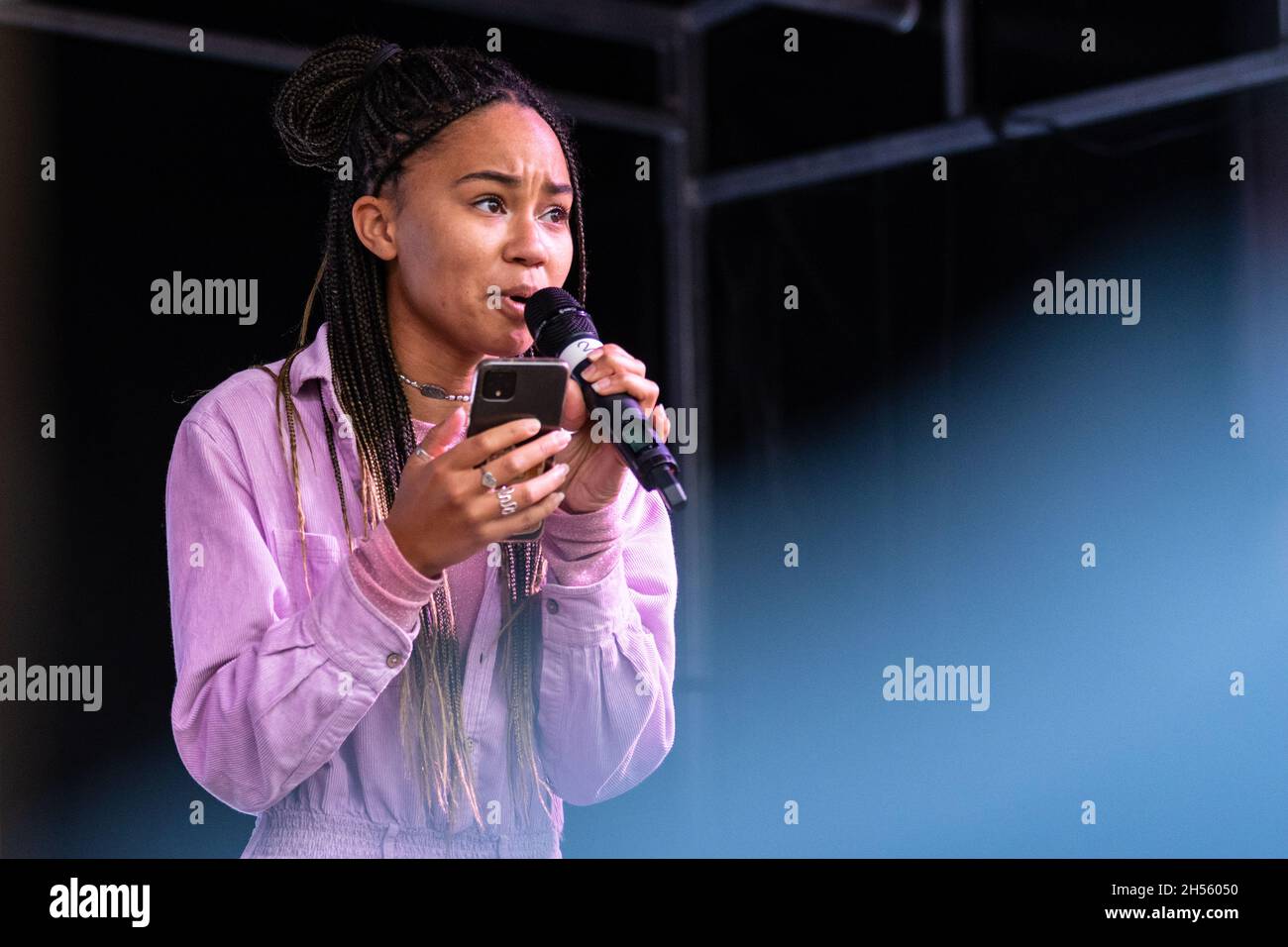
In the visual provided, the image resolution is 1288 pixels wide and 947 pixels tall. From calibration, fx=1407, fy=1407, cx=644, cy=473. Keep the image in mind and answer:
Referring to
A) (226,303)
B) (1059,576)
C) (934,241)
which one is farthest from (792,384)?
(226,303)

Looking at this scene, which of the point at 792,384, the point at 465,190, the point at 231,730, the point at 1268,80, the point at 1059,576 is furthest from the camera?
the point at 792,384

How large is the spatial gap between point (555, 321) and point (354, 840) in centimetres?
58

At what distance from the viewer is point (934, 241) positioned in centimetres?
240

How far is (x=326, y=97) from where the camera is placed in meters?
1.57

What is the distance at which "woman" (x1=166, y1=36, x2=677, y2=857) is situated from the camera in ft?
4.47

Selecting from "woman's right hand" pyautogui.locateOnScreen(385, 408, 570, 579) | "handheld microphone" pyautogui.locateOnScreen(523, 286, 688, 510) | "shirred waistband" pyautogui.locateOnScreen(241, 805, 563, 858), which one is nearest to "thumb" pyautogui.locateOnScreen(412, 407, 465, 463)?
"woman's right hand" pyautogui.locateOnScreen(385, 408, 570, 579)

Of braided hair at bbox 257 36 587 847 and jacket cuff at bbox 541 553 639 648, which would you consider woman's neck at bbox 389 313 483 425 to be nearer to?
braided hair at bbox 257 36 587 847

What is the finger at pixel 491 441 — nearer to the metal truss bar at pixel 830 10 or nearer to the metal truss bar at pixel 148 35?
the metal truss bar at pixel 148 35

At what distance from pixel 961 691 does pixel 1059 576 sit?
0.25m

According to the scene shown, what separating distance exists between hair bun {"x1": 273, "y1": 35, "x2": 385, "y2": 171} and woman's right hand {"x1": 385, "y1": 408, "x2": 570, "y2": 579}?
1.51 ft

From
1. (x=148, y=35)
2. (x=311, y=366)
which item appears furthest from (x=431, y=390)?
(x=148, y=35)

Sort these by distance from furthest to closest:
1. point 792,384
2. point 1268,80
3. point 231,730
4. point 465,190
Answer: point 792,384 < point 1268,80 < point 465,190 < point 231,730
